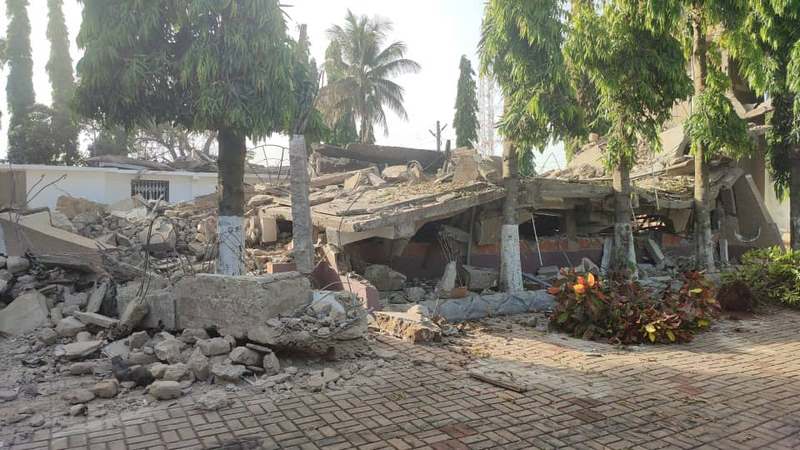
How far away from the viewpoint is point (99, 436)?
438 cm

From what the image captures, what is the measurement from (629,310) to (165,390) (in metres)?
6.03

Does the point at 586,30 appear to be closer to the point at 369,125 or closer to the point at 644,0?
the point at 644,0

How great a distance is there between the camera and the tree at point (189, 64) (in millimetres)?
8000

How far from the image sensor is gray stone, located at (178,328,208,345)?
20.6ft

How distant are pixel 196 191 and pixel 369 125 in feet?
39.9

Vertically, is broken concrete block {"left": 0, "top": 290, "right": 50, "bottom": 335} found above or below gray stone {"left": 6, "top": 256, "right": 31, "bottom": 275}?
below

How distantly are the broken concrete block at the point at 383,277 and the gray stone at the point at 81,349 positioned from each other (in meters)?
4.59

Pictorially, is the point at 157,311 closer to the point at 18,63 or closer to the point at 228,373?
the point at 228,373

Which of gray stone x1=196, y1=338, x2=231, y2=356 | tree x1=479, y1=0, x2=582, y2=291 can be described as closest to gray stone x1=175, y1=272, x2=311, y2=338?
gray stone x1=196, y1=338, x2=231, y2=356

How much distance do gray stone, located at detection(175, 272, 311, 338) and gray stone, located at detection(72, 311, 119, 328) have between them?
758 millimetres

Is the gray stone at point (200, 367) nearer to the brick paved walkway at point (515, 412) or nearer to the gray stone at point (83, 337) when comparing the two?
the brick paved walkway at point (515, 412)

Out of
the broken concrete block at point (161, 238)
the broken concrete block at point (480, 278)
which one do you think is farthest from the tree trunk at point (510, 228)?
the broken concrete block at point (161, 238)

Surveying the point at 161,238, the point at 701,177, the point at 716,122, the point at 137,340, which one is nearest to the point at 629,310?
the point at 716,122

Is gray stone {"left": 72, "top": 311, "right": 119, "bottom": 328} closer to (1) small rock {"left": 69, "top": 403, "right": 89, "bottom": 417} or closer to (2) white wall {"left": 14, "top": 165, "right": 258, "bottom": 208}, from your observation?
(1) small rock {"left": 69, "top": 403, "right": 89, "bottom": 417}
